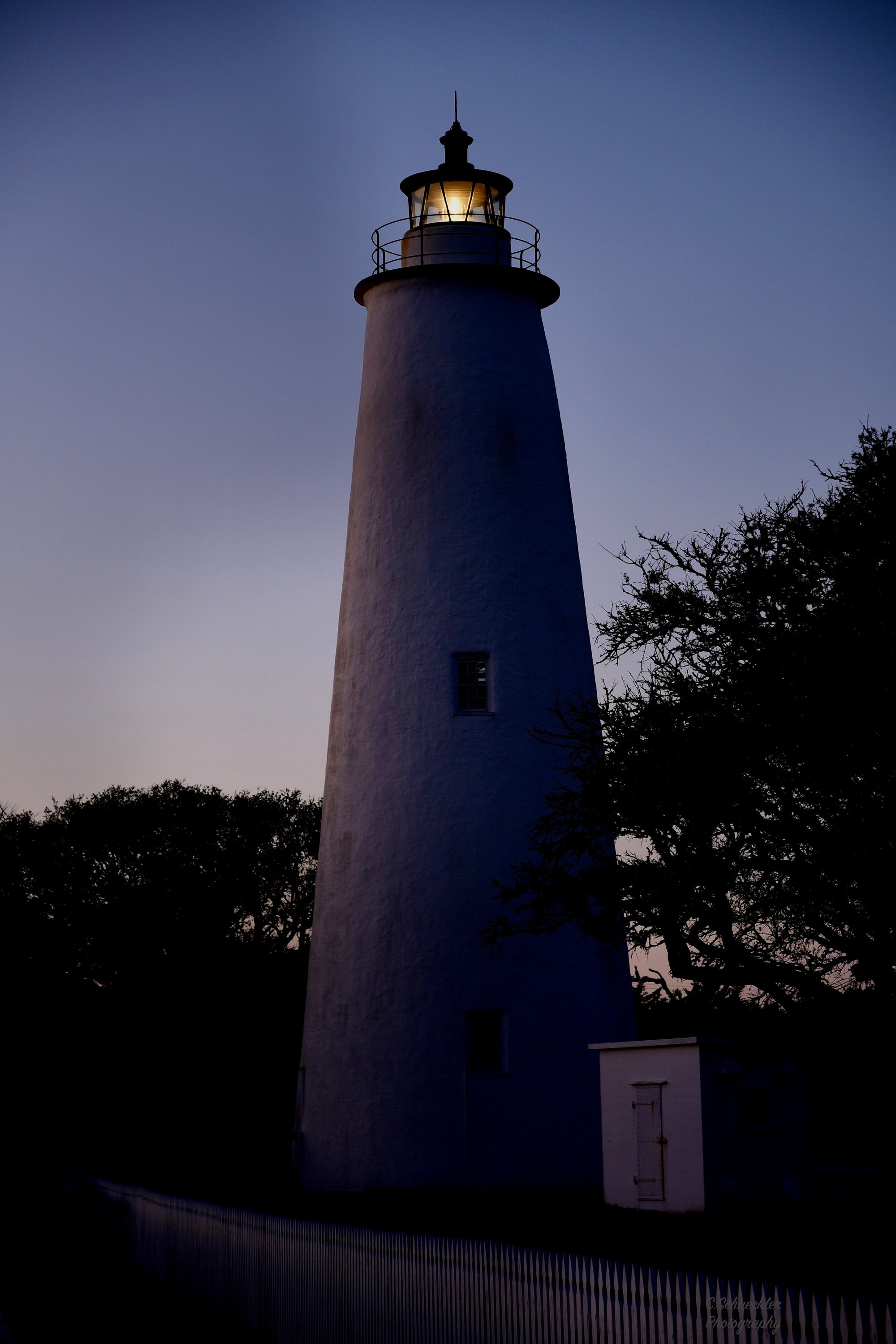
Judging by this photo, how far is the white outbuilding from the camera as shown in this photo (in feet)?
66.0

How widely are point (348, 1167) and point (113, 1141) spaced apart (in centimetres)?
2175

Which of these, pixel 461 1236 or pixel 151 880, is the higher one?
pixel 151 880

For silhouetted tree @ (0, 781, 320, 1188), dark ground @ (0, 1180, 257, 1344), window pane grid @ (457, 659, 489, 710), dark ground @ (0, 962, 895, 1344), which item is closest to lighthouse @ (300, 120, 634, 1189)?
window pane grid @ (457, 659, 489, 710)

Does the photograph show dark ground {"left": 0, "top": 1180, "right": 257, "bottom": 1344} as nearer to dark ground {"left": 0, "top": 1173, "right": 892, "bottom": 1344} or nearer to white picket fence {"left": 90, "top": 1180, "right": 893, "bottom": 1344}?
dark ground {"left": 0, "top": 1173, "right": 892, "bottom": 1344}

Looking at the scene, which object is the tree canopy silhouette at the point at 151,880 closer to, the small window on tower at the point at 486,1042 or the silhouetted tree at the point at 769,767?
the small window on tower at the point at 486,1042

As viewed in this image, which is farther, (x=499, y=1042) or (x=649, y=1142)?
(x=499, y=1042)

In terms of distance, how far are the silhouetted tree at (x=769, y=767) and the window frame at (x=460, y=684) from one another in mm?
5437

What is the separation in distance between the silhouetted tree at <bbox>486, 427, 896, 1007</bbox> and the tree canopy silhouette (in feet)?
93.7

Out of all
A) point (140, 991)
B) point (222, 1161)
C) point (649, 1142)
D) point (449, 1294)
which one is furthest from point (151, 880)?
point (449, 1294)

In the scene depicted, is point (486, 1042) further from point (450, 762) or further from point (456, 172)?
point (456, 172)

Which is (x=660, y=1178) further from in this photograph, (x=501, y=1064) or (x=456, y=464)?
(x=456, y=464)

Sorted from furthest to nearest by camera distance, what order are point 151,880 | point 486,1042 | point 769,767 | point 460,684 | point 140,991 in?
point 151,880 < point 140,991 < point 460,684 < point 486,1042 < point 769,767

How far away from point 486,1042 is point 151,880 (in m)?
25.7

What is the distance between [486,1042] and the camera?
22859 mm
